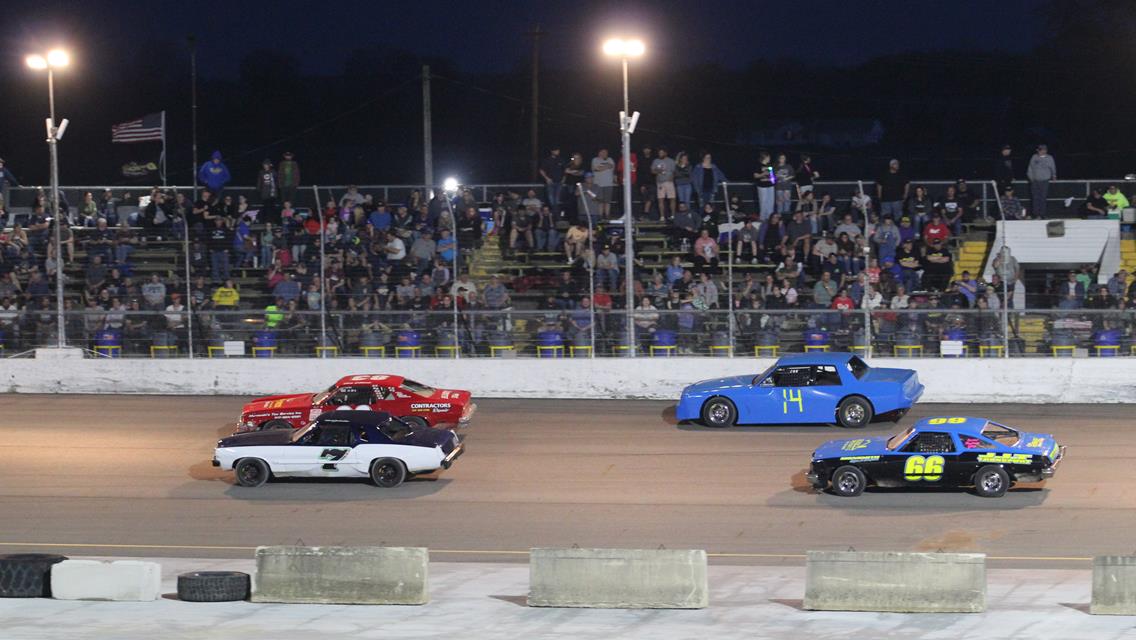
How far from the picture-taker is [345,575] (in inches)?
556

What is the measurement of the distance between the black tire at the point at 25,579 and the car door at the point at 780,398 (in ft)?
40.7

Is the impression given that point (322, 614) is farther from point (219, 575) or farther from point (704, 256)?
point (704, 256)

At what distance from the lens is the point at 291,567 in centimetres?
1422

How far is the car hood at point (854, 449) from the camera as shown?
63.6 feet

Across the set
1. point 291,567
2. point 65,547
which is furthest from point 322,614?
point 65,547

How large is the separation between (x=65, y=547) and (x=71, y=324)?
12.4 m

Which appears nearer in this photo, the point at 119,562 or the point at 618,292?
the point at 119,562

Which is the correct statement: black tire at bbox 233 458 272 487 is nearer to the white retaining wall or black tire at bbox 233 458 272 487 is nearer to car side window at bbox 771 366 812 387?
the white retaining wall

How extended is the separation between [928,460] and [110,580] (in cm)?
971

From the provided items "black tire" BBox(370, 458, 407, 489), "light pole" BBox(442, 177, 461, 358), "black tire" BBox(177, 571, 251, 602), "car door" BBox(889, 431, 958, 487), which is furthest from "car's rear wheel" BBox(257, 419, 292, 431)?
"car door" BBox(889, 431, 958, 487)

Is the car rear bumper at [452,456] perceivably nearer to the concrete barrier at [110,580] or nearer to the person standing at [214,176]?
the concrete barrier at [110,580]

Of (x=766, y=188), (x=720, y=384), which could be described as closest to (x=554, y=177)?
(x=766, y=188)

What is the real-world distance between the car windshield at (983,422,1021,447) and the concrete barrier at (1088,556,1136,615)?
19.4ft

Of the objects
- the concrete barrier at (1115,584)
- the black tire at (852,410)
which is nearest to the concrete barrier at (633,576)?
the concrete barrier at (1115,584)
